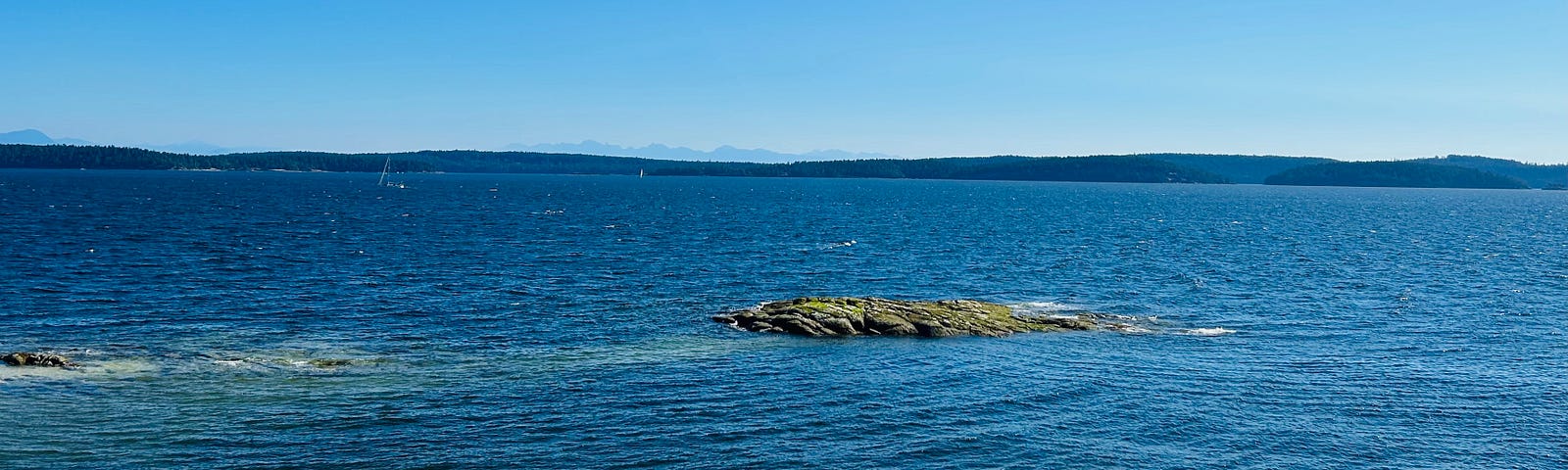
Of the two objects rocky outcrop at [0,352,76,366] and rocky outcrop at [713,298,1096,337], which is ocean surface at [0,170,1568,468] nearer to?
rocky outcrop at [0,352,76,366]

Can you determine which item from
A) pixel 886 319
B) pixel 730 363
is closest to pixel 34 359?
pixel 730 363

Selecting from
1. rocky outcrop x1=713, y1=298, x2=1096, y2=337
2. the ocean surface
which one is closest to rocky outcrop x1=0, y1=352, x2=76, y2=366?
the ocean surface

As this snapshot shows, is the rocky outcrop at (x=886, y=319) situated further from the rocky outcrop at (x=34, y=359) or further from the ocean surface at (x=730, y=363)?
the rocky outcrop at (x=34, y=359)

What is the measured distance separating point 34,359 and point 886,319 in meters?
39.2

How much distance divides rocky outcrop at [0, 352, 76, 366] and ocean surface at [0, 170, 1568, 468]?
78 centimetres

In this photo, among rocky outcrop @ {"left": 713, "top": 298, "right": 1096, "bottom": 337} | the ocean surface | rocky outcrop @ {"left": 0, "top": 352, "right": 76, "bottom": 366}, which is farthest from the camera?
rocky outcrop @ {"left": 713, "top": 298, "right": 1096, "bottom": 337}

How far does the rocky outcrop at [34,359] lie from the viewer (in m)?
47.0

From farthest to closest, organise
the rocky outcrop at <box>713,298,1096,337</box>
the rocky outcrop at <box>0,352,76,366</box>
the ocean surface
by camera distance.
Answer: the rocky outcrop at <box>713,298,1096,337</box> → the rocky outcrop at <box>0,352,76,366</box> → the ocean surface

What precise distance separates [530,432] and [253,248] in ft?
234

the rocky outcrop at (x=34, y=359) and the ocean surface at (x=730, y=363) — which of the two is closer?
the ocean surface at (x=730, y=363)

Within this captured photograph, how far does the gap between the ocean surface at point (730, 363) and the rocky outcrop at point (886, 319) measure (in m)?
2.25

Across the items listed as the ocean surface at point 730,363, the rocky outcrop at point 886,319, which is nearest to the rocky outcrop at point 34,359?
the ocean surface at point 730,363

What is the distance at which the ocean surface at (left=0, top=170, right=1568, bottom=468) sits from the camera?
3797 centimetres

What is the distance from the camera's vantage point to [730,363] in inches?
2036
